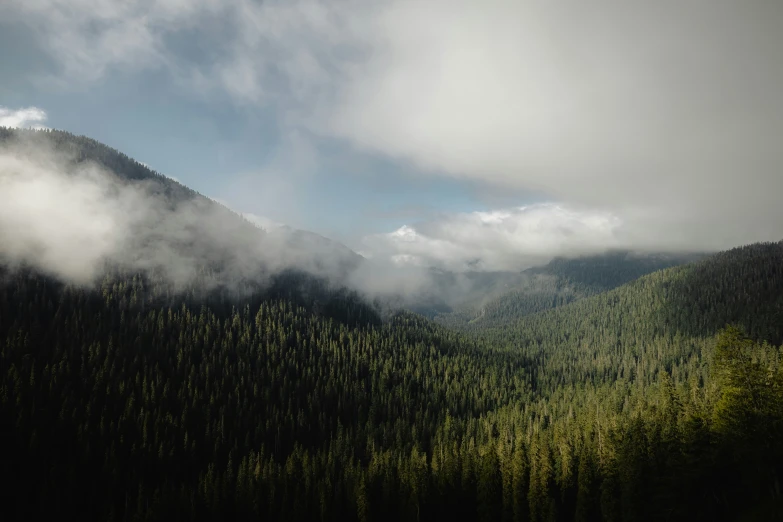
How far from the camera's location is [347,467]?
98750 millimetres

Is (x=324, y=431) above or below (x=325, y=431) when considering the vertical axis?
above

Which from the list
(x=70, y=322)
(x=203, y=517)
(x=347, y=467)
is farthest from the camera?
(x=70, y=322)

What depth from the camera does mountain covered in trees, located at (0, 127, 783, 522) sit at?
50.1 metres

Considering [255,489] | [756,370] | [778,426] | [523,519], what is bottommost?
[255,489]

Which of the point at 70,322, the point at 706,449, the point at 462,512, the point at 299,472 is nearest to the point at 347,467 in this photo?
the point at 299,472

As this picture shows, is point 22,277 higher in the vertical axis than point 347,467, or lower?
higher

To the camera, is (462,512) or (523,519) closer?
(523,519)

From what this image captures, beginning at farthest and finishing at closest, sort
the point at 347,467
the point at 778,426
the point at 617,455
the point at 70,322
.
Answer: the point at 70,322 → the point at 347,467 → the point at 617,455 → the point at 778,426

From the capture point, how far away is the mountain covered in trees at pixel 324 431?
1973 inches

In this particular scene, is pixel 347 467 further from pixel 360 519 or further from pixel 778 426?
pixel 778 426

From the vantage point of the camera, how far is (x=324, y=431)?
146625 mm

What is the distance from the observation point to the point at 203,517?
291 feet

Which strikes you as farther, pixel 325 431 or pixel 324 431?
pixel 325 431

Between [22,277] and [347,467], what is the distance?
200 metres
